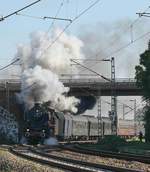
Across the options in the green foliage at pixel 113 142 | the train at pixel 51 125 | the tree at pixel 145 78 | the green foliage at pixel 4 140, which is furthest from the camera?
the green foliage at pixel 4 140

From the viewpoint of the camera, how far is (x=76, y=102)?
87.3 metres

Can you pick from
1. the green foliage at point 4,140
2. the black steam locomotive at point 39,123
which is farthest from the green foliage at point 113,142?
the green foliage at point 4,140

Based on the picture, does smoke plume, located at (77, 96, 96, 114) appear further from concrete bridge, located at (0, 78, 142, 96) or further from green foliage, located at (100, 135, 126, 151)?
green foliage, located at (100, 135, 126, 151)

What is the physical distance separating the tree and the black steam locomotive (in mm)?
10409

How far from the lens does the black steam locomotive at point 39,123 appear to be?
183 feet

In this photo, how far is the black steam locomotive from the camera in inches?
2194

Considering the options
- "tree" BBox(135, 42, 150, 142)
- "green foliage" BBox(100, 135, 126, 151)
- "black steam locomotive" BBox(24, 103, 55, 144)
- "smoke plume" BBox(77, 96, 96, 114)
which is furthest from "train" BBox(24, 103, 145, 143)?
"smoke plume" BBox(77, 96, 96, 114)

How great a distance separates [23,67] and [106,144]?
771 inches

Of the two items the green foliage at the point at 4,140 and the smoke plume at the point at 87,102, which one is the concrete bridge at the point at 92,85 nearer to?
the smoke plume at the point at 87,102

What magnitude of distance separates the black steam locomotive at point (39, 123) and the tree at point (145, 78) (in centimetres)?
1041

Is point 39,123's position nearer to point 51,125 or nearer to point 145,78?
point 51,125

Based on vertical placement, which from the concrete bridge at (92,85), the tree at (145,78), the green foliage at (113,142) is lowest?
the green foliage at (113,142)

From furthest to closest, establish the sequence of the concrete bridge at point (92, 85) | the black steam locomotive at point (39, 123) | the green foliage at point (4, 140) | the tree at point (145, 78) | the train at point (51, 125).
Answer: the concrete bridge at point (92, 85), the green foliage at point (4, 140), the tree at point (145, 78), the train at point (51, 125), the black steam locomotive at point (39, 123)

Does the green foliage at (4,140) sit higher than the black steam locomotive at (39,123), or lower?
lower
